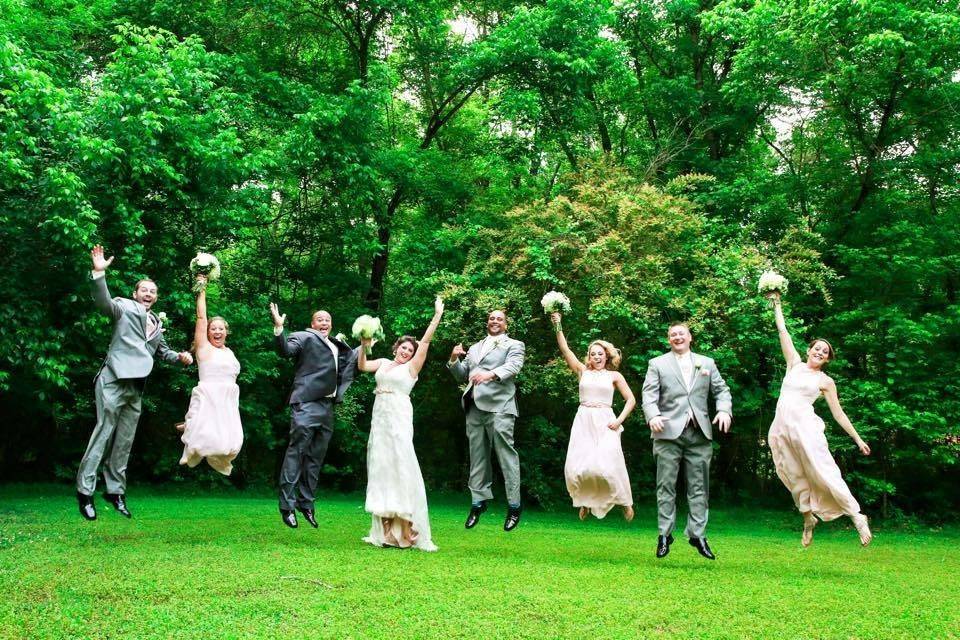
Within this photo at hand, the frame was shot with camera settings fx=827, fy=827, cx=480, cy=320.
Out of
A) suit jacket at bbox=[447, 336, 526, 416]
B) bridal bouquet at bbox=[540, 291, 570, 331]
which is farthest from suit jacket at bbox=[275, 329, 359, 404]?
bridal bouquet at bbox=[540, 291, 570, 331]

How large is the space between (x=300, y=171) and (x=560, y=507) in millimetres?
9032

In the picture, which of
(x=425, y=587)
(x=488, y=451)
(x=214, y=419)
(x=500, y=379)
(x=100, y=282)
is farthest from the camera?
(x=488, y=451)

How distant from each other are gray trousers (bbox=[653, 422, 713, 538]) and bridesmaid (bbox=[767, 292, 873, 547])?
0.72 m

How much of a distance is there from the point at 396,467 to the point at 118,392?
2.76 metres

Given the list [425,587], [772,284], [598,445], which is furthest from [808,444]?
[425,587]

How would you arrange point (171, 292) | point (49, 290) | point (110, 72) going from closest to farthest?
point (49, 290)
point (110, 72)
point (171, 292)

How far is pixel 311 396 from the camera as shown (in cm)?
884

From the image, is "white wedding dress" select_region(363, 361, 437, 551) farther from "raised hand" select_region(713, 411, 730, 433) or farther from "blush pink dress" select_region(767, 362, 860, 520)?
"blush pink dress" select_region(767, 362, 860, 520)

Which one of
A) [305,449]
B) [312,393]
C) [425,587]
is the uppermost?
[312,393]

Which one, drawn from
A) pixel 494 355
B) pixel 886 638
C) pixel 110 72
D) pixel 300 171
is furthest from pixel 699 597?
pixel 300 171

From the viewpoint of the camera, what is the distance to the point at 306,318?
19078 millimetres

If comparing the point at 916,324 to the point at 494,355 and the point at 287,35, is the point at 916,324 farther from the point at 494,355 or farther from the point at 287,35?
the point at 287,35

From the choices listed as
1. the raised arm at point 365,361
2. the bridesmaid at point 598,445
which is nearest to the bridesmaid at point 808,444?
the bridesmaid at point 598,445

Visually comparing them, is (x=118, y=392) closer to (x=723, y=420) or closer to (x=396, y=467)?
(x=396, y=467)
